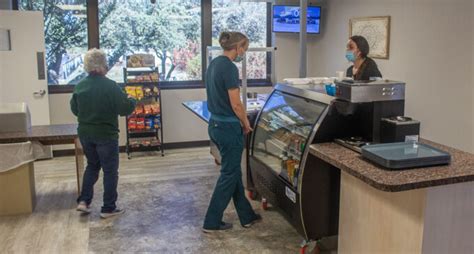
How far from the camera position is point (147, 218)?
12.5 feet

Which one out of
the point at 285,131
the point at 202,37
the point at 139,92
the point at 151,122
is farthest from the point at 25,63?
the point at 285,131

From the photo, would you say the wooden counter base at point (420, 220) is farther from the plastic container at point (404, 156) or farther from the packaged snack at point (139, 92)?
the packaged snack at point (139, 92)

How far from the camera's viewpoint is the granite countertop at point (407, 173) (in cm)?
202

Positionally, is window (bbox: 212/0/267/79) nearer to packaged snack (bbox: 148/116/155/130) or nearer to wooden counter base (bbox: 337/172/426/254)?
packaged snack (bbox: 148/116/155/130)

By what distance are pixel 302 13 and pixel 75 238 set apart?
2.45 meters

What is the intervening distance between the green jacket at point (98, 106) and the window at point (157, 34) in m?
2.54

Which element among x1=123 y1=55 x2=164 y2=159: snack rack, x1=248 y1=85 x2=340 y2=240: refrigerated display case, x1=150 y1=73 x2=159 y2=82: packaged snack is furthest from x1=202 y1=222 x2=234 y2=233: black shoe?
x1=150 y1=73 x2=159 y2=82: packaged snack

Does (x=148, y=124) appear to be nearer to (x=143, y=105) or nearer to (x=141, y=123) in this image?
(x=141, y=123)

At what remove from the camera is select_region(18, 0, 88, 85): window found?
5.76 meters

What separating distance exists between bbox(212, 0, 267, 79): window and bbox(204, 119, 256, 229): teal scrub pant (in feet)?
10.7

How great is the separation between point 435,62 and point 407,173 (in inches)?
109

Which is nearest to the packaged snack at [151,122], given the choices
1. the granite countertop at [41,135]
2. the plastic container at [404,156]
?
the granite countertop at [41,135]

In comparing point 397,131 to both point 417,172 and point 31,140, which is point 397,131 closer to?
point 417,172

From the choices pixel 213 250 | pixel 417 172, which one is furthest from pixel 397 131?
pixel 213 250
